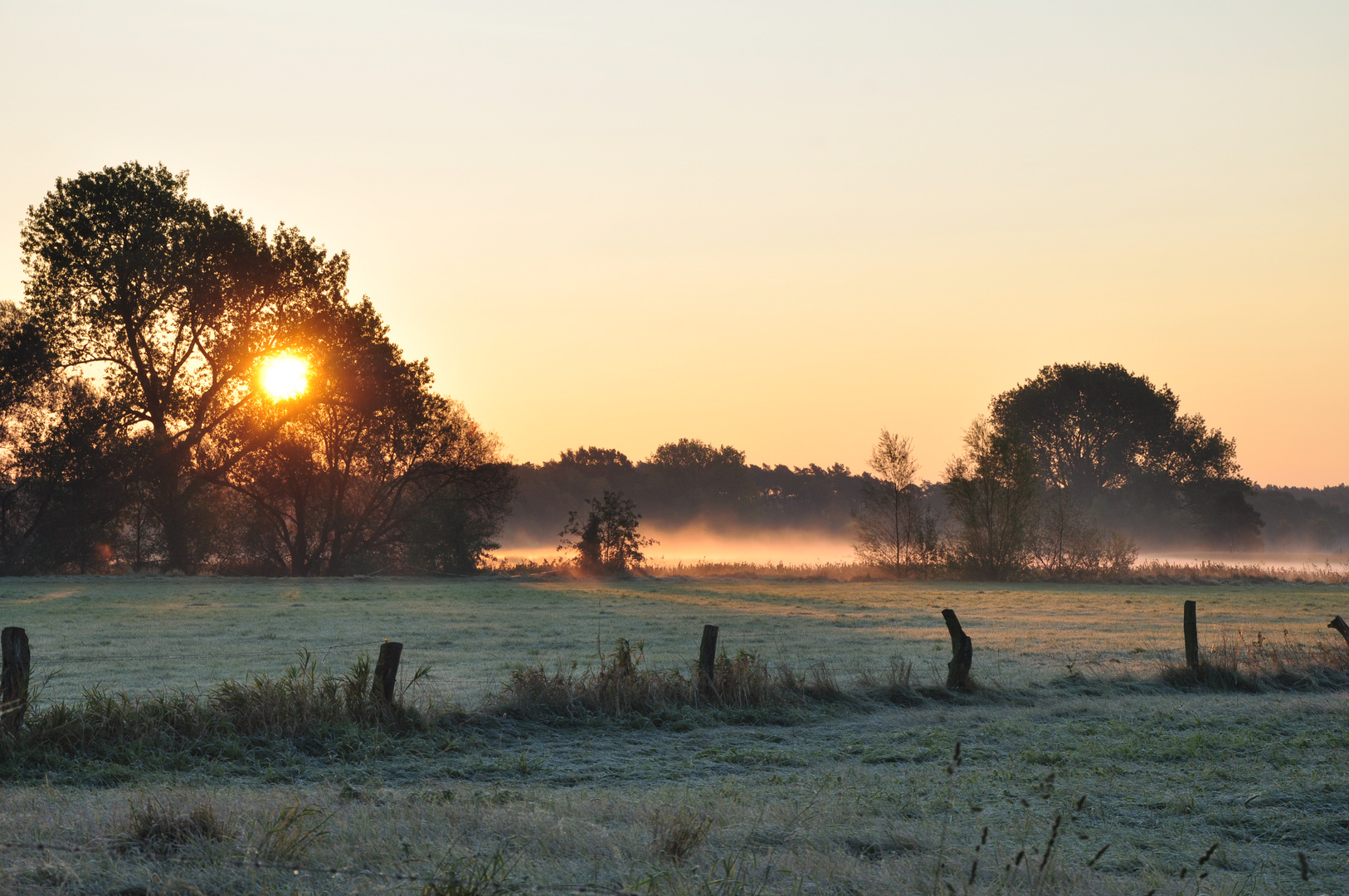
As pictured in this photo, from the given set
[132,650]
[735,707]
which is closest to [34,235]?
[132,650]

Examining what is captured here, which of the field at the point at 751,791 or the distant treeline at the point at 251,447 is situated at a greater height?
the distant treeline at the point at 251,447

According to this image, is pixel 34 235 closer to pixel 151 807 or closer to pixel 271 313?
pixel 271 313

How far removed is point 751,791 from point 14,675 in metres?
7.65

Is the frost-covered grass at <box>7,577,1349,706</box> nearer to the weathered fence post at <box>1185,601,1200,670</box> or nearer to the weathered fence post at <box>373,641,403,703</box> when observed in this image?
the weathered fence post at <box>1185,601,1200,670</box>

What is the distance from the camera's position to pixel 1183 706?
15.1 meters

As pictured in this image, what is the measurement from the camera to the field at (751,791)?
6.65 m

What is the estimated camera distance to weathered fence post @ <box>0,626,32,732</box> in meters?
10.5

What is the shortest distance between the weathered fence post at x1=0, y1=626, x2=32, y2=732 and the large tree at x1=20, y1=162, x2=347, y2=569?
Answer: 38257 millimetres

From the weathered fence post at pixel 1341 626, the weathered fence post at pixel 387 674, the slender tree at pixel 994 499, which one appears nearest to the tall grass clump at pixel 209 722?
the weathered fence post at pixel 387 674

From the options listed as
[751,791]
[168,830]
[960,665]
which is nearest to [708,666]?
[960,665]

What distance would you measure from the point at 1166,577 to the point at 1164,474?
40283 millimetres

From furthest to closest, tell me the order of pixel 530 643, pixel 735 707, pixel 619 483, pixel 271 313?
pixel 619 483
pixel 271 313
pixel 530 643
pixel 735 707

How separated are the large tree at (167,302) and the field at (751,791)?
85.2ft

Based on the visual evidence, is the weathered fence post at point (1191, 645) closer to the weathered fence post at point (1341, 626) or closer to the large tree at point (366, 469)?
the weathered fence post at point (1341, 626)
